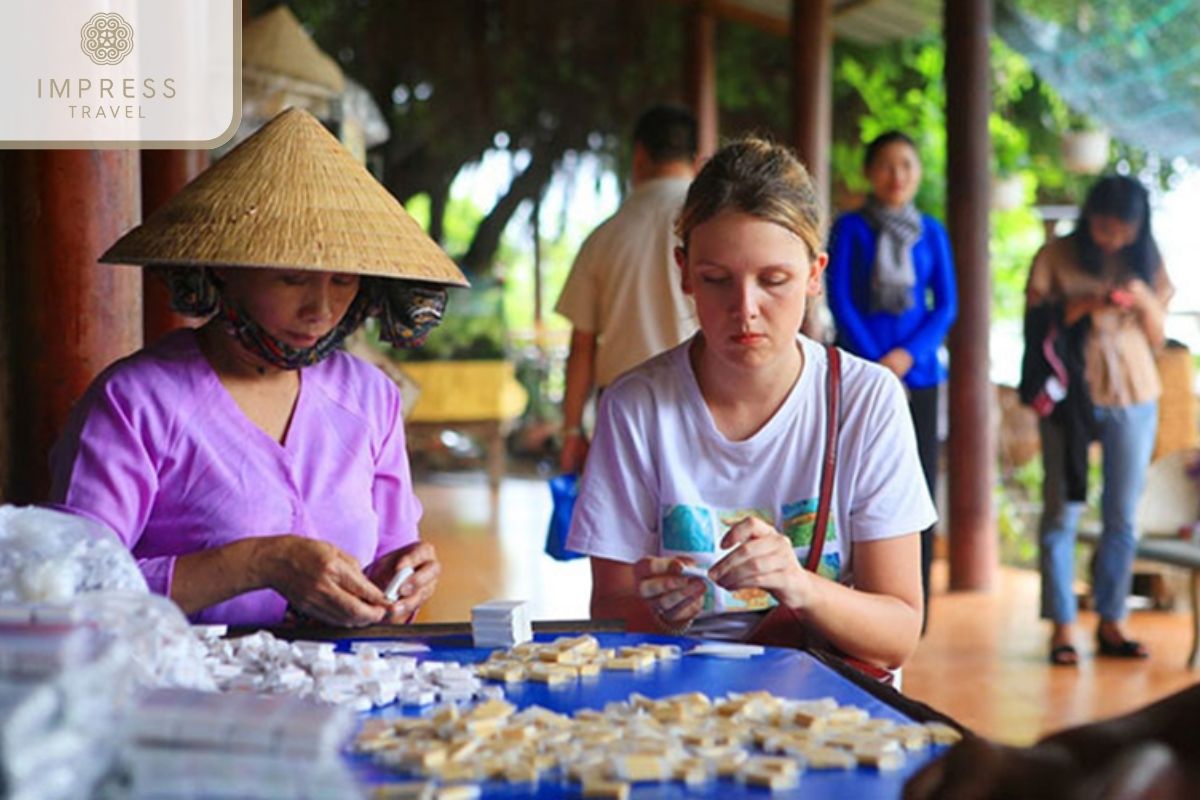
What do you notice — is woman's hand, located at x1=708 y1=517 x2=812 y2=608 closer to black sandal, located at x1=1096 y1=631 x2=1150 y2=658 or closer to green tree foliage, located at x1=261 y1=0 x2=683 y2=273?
black sandal, located at x1=1096 y1=631 x2=1150 y2=658

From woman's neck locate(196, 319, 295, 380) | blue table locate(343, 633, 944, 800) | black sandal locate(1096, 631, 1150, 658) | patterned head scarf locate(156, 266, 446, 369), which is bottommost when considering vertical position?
black sandal locate(1096, 631, 1150, 658)

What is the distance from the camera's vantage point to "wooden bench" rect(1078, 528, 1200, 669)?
5.80 meters

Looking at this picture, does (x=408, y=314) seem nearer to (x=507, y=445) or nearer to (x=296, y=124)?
(x=296, y=124)

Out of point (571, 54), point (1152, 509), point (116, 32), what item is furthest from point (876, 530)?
point (571, 54)

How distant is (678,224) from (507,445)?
1310 centimetres

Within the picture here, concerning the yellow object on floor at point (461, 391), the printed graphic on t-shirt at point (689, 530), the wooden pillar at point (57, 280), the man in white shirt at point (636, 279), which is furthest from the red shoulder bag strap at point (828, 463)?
the yellow object on floor at point (461, 391)

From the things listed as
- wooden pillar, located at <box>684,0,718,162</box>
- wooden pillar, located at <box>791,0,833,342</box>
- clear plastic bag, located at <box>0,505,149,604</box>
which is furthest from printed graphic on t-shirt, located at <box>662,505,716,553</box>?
wooden pillar, located at <box>684,0,718,162</box>

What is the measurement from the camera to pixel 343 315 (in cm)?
243

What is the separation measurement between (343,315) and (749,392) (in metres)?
0.65

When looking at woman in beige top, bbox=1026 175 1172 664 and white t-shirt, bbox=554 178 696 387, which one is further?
woman in beige top, bbox=1026 175 1172 664

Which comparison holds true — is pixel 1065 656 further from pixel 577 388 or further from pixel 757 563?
pixel 757 563

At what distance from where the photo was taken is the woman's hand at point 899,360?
555cm

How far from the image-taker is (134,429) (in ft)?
7.32

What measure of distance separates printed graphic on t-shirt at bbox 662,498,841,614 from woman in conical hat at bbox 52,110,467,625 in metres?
0.38
